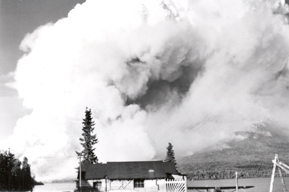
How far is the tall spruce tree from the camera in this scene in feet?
243

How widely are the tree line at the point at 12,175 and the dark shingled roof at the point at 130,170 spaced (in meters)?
8.39

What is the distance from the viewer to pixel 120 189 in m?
47.2

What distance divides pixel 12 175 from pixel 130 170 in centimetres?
1641

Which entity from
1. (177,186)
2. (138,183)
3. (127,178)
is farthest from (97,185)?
(177,186)

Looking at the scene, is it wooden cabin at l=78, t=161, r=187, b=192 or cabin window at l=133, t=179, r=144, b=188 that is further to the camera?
cabin window at l=133, t=179, r=144, b=188

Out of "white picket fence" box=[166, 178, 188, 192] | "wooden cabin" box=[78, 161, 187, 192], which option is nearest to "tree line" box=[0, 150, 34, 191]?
"wooden cabin" box=[78, 161, 187, 192]

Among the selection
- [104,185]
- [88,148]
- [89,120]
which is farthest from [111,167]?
[89,120]

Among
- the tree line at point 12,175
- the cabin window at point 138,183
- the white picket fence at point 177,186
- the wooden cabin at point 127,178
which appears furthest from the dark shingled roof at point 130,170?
the white picket fence at point 177,186

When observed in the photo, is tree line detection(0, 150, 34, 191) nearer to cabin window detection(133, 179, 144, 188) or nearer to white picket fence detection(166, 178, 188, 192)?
cabin window detection(133, 179, 144, 188)

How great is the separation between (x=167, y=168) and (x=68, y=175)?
678 inches

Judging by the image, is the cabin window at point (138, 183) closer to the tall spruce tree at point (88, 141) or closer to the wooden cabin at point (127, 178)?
the wooden cabin at point (127, 178)

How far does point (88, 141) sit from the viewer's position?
77.6 metres

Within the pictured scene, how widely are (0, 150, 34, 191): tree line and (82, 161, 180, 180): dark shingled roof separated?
8.39m

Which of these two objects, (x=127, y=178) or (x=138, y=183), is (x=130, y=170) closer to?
(x=127, y=178)
